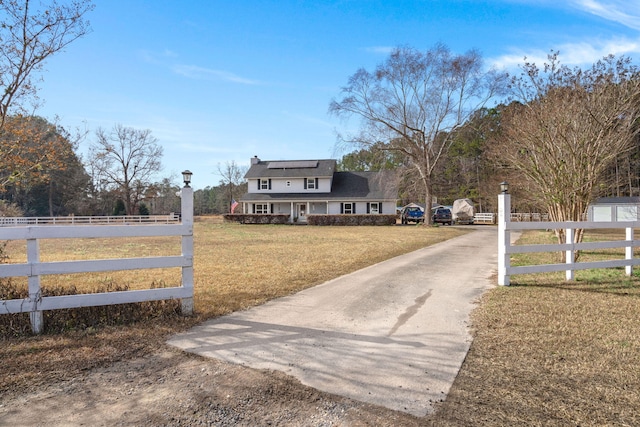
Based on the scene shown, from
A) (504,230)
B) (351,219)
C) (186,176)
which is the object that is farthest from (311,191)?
(186,176)

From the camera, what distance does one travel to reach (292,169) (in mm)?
41406

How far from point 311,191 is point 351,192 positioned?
431cm

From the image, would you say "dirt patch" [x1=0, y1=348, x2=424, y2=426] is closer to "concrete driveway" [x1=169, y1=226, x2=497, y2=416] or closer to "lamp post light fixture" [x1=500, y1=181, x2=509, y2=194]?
"concrete driveway" [x1=169, y1=226, x2=497, y2=416]

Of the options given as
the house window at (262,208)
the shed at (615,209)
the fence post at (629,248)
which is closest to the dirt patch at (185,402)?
the fence post at (629,248)

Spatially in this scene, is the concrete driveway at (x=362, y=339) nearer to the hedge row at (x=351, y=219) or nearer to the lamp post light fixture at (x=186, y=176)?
the lamp post light fixture at (x=186, y=176)

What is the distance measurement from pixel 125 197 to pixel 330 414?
180 feet

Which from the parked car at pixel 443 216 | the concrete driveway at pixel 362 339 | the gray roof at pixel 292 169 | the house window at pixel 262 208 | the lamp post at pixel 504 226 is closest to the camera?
the concrete driveway at pixel 362 339

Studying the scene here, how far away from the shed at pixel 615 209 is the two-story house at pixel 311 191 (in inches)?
678

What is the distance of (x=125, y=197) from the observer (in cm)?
5056

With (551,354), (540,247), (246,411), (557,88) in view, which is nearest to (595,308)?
(540,247)

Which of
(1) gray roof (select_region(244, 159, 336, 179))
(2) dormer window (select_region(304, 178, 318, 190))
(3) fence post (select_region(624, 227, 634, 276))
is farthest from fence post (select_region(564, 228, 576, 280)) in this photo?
(2) dormer window (select_region(304, 178, 318, 190))

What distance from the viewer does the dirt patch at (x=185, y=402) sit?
250cm

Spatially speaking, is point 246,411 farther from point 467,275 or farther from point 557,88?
point 557,88

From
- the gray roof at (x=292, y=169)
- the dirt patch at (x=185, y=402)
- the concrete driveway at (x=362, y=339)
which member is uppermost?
the gray roof at (x=292, y=169)
